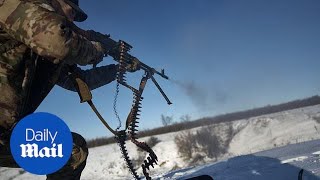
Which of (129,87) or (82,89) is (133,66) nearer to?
(129,87)

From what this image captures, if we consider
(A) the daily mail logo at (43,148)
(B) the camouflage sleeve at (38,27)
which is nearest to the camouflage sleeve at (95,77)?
(B) the camouflage sleeve at (38,27)

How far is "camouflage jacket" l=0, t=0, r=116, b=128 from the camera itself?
9.36ft

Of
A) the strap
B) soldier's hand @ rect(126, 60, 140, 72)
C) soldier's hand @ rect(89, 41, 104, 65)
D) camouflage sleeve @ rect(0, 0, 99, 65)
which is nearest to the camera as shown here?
camouflage sleeve @ rect(0, 0, 99, 65)

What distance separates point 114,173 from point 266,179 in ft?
42.4

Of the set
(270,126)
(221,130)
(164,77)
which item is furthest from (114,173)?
(164,77)

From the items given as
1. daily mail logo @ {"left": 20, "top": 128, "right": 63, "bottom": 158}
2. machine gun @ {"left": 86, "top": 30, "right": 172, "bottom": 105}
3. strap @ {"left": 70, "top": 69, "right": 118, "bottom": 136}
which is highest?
machine gun @ {"left": 86, "top": 30, "right": 172, "bottom": 105}

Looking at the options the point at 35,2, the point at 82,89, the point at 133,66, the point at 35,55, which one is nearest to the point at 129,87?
the point at 133,66

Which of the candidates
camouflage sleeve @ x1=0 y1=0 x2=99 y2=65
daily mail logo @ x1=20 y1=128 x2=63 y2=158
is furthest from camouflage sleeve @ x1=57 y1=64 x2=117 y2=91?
daily mail logo @ x1=20 y1=128 x2=63 y2=158

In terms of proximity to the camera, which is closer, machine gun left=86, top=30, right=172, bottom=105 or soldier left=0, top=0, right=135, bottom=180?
soldier left=0, top=0, right=135, bottom=180

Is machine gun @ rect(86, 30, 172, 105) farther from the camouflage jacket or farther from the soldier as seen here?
the camouflage jacket

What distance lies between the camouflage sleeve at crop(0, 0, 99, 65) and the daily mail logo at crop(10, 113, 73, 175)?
524mm

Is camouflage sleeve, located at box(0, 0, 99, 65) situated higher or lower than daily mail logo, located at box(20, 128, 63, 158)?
higher

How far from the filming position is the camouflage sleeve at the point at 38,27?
9.30 ft

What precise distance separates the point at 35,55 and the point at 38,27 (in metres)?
0.50
